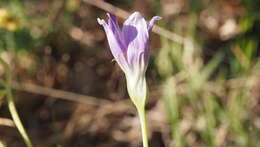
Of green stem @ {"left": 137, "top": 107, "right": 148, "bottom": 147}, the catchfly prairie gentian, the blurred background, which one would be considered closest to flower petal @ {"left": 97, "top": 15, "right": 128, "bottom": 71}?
the catchfly prairie gentian

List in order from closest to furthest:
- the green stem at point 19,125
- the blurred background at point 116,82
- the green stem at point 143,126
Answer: the green stem at point 143,126, the green stem at point 19,125, the blurred background at point 116,82

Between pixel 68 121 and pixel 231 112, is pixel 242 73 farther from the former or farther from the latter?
pixel 68 121

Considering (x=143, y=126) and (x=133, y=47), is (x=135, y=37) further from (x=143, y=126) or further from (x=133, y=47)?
(x=143, y=126)

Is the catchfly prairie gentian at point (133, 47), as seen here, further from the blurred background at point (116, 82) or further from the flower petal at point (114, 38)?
the blurred background at point (116, 82)

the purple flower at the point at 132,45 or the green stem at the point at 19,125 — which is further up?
the purple flower at the point at 132,45

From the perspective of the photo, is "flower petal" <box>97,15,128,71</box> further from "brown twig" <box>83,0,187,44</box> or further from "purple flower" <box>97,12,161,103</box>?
"brown twig" <box>83,0,187,44</box>

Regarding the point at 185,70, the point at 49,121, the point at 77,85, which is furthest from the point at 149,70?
the point at 49,121

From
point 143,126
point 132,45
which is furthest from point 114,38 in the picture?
point 143,126

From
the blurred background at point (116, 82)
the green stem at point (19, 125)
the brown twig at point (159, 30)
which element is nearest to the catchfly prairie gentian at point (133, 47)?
the green stem at point (19, 125)
